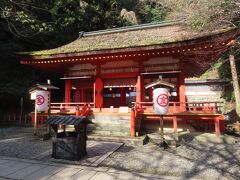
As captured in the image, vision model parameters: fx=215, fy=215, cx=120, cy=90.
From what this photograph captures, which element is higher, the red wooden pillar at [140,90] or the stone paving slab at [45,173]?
the red wooden pillar at [140,90]

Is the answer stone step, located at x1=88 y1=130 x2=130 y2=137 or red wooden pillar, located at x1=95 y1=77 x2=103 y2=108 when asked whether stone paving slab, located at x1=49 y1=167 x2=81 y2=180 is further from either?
red wooden pillar, located at x1=95 y1=77 x2=103 y2=108

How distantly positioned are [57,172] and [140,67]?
8.41 m

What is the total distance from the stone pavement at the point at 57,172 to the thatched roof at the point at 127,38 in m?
6.94

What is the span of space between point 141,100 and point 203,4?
24.6ft

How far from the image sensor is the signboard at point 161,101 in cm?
812

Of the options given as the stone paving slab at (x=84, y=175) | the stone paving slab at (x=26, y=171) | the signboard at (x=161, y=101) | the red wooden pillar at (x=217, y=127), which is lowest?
the stone paving slab at (x=84, y=175)

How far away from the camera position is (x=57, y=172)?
18.8ft

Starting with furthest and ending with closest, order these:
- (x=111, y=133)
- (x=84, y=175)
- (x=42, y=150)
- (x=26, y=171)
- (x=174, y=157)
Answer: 1. (x=111, y=133)
2. (x=42, y=150)
3. (x=174, y=157)
4. (x=26, y=171)
5. (x=84, y=175)

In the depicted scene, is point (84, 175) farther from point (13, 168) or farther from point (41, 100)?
point (41, 100)

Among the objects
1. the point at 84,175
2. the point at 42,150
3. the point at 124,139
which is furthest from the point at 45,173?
the point at 124,139

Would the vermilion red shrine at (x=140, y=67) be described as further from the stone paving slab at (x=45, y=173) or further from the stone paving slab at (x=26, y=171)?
the stone paving slab at (x=26, y=171)

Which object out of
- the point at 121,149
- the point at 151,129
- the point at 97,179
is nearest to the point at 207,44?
the point at 151,129

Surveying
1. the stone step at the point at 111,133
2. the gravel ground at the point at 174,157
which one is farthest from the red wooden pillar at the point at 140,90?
the gravel ground at the point at 174,157

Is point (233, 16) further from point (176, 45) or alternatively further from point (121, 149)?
point (121, 149)
